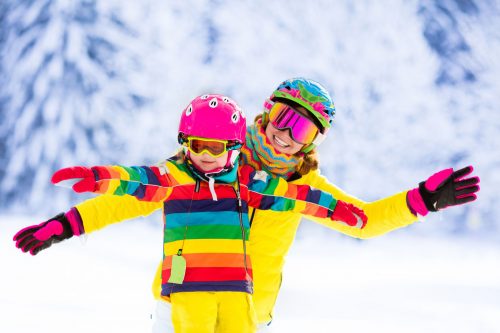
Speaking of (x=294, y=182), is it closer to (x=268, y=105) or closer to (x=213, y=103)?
(x=268, y=105)

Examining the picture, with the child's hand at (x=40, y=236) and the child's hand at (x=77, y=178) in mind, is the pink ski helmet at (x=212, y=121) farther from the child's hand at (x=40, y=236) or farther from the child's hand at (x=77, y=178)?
the child's hand at (x=40, y=236)

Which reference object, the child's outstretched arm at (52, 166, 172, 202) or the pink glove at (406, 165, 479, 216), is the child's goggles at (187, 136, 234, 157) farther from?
the pink glove at (406, 165, 479, 216)

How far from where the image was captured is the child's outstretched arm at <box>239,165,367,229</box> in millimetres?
2213

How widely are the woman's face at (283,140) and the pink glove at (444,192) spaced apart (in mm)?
463

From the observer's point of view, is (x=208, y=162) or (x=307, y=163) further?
(x=307, y=163)

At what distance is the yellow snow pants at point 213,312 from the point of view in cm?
197

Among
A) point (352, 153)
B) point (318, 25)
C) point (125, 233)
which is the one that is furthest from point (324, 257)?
point (318, 25)

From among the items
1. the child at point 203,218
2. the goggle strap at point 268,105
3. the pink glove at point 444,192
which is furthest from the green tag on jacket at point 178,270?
the pink glove at point 444,192

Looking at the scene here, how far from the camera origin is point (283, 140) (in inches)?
95.2

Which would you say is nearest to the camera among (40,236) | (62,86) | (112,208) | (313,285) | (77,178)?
(77,178)

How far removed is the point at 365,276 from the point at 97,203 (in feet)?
10.8

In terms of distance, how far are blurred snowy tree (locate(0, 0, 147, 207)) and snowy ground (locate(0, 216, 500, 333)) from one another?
746mm

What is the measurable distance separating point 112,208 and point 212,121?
0.48 m

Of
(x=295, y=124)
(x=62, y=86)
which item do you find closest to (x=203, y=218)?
(x=295, y=124)
